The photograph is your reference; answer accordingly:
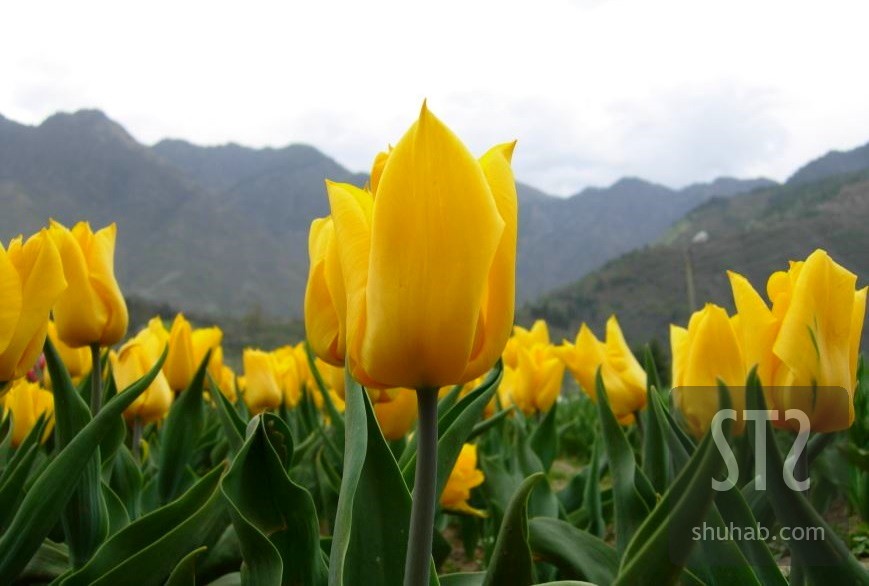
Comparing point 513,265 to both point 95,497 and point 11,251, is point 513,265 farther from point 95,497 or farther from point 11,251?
point 95,497

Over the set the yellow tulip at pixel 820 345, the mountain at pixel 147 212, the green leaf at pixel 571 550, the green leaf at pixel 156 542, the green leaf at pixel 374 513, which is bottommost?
the green leaf at pixel 571 550

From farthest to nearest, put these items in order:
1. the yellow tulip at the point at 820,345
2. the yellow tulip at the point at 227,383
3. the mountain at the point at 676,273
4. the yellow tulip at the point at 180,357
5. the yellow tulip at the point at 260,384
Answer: the mountain at the point at 676,273 < the yellow tulip at the point at 227,383 < the yellow tulip at the point at 260,384 < the yellow tulip at the point at 180,357 < the yellow tulip at the point at 820,345

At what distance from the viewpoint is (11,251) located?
4.00ft

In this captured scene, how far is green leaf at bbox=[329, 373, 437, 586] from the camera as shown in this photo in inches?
36.7

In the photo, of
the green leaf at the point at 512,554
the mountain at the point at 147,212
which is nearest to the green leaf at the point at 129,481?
the green leaf at the point at 512,554

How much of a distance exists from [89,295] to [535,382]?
1767mm

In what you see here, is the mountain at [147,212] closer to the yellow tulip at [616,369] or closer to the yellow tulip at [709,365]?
A: the yellow tulip at [616,369]

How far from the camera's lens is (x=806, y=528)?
2.23ft

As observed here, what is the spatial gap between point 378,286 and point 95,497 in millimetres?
913

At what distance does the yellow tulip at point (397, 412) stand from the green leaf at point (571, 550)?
442 mm

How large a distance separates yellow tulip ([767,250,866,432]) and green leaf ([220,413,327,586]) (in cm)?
60

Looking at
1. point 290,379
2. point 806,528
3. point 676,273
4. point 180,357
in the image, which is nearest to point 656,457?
point 806,528

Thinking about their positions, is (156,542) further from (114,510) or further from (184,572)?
(114,510)

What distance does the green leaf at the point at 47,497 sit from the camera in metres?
1.13
